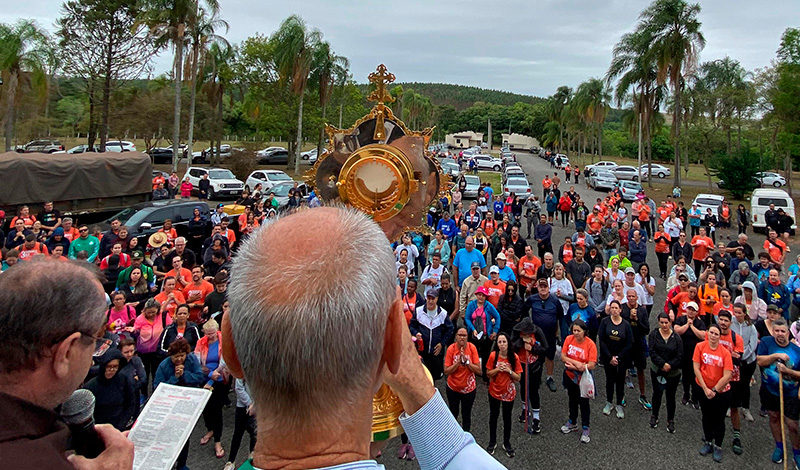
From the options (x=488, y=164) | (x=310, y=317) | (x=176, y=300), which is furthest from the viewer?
(x=488, y=164)

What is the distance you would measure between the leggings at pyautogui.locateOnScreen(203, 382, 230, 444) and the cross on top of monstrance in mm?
4361

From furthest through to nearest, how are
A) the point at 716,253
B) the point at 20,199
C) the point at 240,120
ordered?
the point at 240,120, the point at 20,199, the point at 716,253

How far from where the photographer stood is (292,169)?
149ft

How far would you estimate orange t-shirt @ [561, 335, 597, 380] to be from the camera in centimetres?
711

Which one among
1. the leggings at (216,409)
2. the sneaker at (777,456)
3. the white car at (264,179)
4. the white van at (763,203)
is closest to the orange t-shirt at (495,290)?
the sneaker at (777,456)

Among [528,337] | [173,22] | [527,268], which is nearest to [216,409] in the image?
[528,337]

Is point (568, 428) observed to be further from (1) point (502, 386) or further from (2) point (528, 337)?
(2) point (528, 337)

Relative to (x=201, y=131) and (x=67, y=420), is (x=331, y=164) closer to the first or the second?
(x=67, y=420)

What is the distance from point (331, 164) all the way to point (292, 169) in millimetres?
42710

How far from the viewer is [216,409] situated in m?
6.67

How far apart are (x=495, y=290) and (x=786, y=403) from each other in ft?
14.1

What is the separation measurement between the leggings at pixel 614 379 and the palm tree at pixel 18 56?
1444 inches

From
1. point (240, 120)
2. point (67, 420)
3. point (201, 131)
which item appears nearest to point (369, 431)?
point (67, 420)

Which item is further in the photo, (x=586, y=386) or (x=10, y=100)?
(x=10, y=100)
